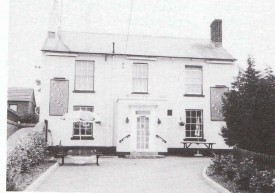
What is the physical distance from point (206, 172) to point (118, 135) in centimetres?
511

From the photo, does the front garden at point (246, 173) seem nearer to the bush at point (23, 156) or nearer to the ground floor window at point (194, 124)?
the bush at point (23, 156)

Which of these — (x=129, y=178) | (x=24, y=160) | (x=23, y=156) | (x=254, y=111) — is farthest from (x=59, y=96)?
(x=254, y=111)

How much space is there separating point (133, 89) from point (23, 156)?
23.6 feet

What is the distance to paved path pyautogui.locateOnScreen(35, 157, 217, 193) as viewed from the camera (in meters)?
9.05

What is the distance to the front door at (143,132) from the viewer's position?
15586mm

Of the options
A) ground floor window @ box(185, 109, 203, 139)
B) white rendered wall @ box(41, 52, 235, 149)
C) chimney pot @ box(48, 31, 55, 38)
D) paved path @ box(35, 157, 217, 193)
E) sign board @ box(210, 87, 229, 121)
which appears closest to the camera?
paved path @ box(35, 157, 217, 193)

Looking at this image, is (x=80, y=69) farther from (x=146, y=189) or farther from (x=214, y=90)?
(x=146, y=189)

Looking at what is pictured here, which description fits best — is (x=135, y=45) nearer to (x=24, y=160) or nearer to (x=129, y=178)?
(x=129, y=178)

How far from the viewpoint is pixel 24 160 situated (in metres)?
9.97

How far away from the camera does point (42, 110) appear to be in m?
15.6

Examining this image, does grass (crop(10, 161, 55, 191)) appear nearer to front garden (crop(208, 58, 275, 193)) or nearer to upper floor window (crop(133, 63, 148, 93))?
front garden (crop(208, 58, 275, 193))

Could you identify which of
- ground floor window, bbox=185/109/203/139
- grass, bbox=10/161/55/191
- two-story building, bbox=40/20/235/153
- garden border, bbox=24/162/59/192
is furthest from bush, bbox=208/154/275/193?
ground floor window, bbox=185/109/203/139

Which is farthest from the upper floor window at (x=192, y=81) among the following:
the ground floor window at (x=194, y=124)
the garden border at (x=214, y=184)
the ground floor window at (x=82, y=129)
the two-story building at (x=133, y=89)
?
the garden border at (x=214, y=184)

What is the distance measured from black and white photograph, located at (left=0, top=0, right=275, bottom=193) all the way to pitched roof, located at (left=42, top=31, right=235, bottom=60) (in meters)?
0.05
